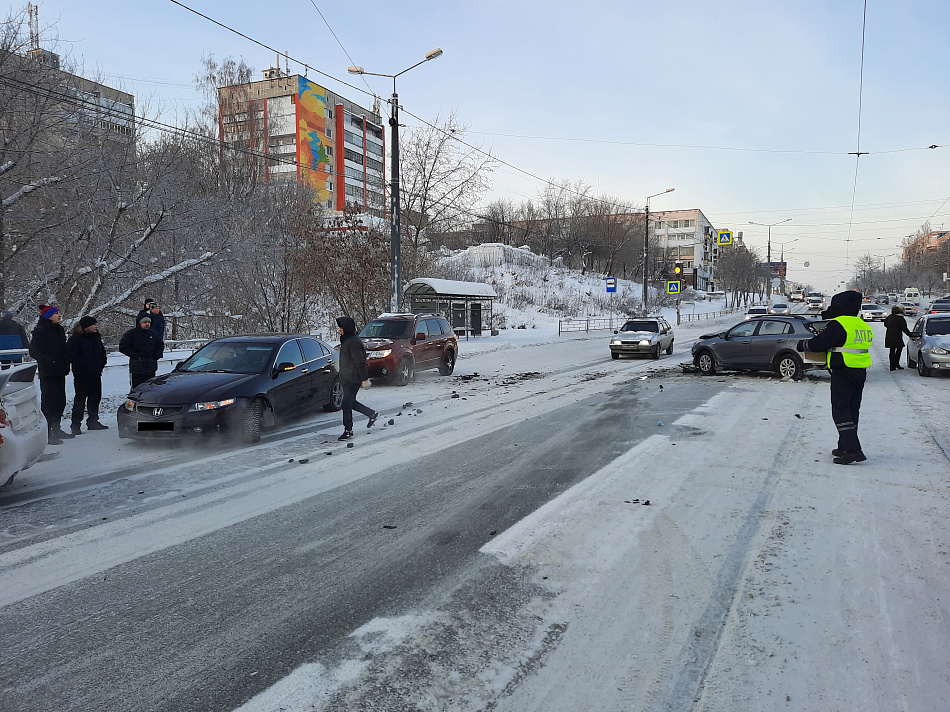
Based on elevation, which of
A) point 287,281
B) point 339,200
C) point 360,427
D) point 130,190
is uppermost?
point 339,200

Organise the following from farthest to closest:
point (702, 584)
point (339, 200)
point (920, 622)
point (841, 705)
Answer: point (339, 200), point (702, 584), point (920, 622), point (841, 705)

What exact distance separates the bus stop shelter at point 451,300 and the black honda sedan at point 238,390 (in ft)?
56.1

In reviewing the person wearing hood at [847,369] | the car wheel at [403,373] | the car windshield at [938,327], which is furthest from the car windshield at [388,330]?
the car windshield at [938,327]

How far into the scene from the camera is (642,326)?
21422mm

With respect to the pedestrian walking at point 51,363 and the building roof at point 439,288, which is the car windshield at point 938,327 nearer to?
the building roof at point 439,288

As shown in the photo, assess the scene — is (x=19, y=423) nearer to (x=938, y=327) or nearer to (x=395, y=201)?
(x=395, y=201)

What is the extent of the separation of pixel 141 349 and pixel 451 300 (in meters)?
20.6

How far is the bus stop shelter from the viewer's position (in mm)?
27906

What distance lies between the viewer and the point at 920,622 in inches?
133

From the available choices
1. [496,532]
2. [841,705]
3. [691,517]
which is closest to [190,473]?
[496,532]

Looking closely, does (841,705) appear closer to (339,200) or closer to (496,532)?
(496,532)

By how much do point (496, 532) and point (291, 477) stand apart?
9.00 feet

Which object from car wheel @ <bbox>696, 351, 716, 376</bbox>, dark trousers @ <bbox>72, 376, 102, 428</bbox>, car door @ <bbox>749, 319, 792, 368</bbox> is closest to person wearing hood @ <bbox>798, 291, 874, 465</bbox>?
car door @ <bbox>749, 319, 792, 368</bbox>

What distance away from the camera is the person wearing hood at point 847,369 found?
6.75 metres
